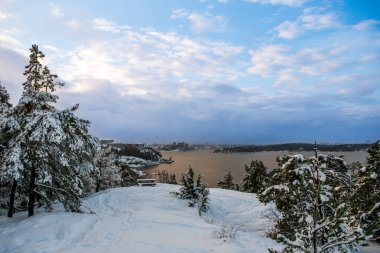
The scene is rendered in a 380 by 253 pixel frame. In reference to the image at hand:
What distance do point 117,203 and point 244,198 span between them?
12.7m

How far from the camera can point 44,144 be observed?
16391mm

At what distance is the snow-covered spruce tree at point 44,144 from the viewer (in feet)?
50.8

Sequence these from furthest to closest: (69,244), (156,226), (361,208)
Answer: (361,208)
(156,226)
(69,244)

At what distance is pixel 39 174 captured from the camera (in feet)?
55.6

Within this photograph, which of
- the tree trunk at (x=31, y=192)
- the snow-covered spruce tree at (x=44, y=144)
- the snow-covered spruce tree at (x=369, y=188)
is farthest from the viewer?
the snow-covered spruce tree at (x=369, y=188)

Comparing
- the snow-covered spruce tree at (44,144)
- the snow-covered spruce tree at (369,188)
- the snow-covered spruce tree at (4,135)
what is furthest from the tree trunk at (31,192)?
the snow-covered spruce tree at (369,188)

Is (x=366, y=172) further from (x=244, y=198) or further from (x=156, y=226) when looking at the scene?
(x=156, y=226)

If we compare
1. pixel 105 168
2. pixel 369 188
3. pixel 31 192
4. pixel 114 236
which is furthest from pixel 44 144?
pixel 105 168

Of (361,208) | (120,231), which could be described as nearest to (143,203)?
(120,231)

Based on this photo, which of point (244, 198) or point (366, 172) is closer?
point (366, 172)

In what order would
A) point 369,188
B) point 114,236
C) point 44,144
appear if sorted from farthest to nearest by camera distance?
point 369,188 → point 44,144 → point 114,236

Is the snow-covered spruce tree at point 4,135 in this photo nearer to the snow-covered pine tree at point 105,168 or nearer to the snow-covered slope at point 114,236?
the snow-covered slope at point 114,236

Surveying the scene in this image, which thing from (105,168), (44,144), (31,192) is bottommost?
(105,168)

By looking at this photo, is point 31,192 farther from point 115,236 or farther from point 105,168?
point 105,168
